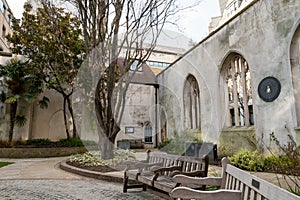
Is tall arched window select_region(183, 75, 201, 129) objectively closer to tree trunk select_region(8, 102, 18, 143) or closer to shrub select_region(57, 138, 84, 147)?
shrub select_region(57, 138, 84, 147)

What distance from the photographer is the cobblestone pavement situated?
4074 millimetres

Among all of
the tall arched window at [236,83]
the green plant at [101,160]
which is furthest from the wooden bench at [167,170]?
the tall arched window at [236,83]

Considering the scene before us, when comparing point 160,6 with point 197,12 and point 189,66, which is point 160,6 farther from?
point 189,66

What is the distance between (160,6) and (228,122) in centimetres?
472

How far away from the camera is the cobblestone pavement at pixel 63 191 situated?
4.07m

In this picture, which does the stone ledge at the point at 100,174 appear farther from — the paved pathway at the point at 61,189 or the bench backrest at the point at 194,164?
the bench backrest at the point at 194,164

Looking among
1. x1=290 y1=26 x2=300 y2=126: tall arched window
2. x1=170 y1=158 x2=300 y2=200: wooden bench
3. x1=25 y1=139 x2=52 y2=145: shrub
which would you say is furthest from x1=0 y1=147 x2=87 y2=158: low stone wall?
x1=170 y1=158 x2=300 y2=200: wooden bench

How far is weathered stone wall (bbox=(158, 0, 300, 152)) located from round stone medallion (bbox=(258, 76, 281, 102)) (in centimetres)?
11

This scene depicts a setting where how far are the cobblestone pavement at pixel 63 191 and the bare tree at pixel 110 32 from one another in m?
2.21

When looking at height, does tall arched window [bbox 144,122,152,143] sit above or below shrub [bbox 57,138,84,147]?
above

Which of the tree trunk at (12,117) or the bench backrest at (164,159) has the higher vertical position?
the tree trunk at (12,117)

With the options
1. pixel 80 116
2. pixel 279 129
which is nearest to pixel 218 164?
pixel 279 129

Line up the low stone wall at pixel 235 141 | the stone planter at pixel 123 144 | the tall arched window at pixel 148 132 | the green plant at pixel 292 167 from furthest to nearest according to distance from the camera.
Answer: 1. the tall arched window at pixel 148 132
2. the stone planter at pixel 123 144
3. the low stone wall at pixel 235 141
4. the green plant at pixel 292 167

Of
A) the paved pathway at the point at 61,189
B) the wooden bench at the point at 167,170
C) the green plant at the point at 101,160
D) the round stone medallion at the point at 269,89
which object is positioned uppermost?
the round stone medallion at the point at 269,89
